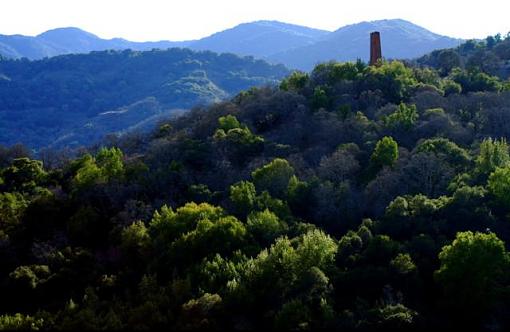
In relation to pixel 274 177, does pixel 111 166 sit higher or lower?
lower

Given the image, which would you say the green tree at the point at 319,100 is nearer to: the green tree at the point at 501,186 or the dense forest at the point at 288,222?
the dense forest at the point at 288,222

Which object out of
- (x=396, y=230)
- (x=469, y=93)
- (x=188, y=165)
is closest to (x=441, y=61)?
(x=469, y=93)

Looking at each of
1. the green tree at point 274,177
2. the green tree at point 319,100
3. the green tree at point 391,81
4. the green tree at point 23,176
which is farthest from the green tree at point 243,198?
the green tree at point 391,81

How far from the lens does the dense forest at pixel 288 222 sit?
85.0ft

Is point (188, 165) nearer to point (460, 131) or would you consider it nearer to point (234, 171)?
point (234, 171)

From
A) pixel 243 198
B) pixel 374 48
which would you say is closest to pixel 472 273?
pixel 243 198

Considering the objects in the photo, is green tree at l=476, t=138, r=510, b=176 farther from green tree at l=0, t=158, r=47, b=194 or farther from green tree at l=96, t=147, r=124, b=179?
green tree at l=0, t=158, r=47, b=194

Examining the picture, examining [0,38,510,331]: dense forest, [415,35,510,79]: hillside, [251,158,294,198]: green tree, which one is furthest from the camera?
[415,35,510,79]: hillside

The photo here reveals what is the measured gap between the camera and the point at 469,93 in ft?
186

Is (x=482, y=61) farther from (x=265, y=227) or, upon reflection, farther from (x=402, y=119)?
(x=265, y=227)

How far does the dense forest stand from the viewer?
85.0ft

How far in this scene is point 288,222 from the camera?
3525 cm

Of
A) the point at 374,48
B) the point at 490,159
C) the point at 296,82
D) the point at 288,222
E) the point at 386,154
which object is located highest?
the point at 374,48

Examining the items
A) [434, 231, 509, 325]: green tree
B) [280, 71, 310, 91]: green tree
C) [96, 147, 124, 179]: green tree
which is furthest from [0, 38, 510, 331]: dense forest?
[280, 71, 310, 91]: green tree
